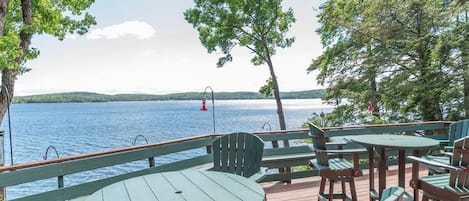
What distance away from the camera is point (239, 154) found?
3.12 metres

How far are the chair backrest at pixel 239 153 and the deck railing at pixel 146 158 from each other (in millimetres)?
204

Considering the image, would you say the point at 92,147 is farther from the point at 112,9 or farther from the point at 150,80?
the point at 112,9

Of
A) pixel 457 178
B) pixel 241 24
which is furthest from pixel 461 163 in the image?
pixel 241 24

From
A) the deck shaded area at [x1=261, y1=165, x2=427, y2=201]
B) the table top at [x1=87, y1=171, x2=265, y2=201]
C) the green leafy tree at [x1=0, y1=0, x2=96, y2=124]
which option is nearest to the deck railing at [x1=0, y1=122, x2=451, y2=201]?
the deck shaded area at [x1=261, y1=165, x2=427, y2=201]

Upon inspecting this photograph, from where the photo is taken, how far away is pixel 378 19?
10055 mm

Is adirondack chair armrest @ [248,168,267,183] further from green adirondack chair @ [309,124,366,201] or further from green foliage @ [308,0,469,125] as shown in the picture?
green foliage @ [308,0,469,125]

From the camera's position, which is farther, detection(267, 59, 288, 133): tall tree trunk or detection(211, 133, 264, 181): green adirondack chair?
detection(267, 59, 288, 133): tall tree trunk

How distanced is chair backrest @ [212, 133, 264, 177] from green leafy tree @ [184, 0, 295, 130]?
8.79m

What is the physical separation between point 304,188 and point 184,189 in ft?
8.71

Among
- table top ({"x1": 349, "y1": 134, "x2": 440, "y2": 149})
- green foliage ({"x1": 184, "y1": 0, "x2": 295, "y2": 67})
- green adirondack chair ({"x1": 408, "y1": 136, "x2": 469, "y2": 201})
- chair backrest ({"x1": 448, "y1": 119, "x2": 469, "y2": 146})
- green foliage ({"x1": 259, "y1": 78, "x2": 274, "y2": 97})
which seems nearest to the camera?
green adirondack chair ({"x1": 408, "y1": 136, "x2": 469, "y2": 201})

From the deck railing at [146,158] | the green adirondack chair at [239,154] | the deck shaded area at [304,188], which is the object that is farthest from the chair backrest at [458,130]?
the green adirondack chair at [239,154]

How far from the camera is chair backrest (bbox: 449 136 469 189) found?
214cm

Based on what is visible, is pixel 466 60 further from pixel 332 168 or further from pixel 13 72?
pixel 13 72

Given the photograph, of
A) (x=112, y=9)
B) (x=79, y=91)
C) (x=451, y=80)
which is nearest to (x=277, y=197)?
(x=451, y=80)
